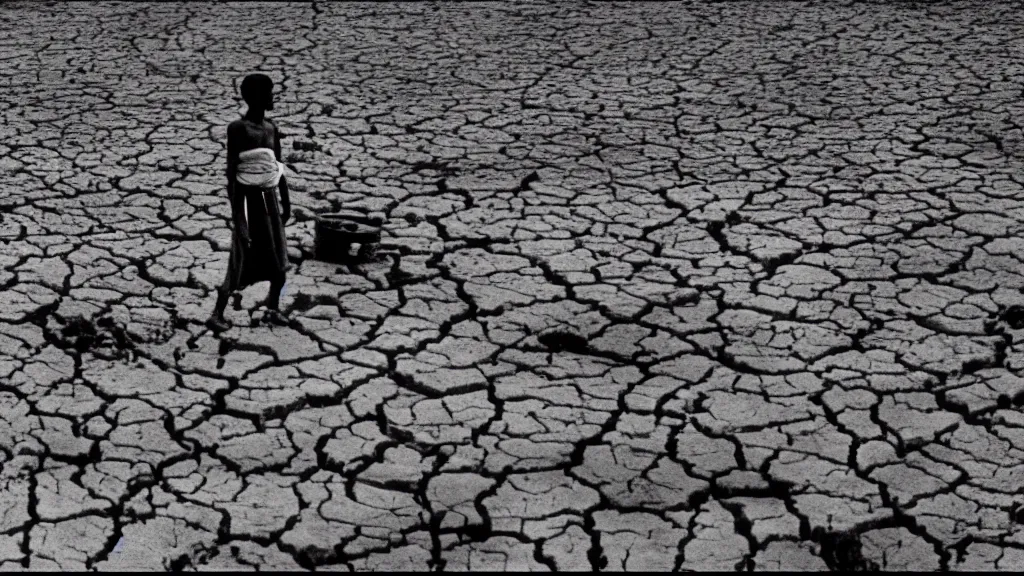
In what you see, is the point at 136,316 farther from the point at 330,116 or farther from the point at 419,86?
the point at 419,86

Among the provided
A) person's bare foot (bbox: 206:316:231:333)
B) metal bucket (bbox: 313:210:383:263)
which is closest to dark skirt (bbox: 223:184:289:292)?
person's bare foot (bbox: 206:316:231:333)

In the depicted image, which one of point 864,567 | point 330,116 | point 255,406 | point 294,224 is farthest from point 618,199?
point 864,567

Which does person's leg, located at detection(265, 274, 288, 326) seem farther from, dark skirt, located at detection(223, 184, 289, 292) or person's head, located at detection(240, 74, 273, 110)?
person's head, located at detection(240, 74, 273, 110)

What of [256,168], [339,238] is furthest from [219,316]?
[339,238]

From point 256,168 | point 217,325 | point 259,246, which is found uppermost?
point 256,168

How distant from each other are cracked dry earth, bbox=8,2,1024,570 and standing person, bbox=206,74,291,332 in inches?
11.3

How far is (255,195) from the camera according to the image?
4801 mm

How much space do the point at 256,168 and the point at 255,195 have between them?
0.11m

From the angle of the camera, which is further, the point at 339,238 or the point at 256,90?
the point at 339,238

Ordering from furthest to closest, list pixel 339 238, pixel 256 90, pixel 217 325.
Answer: pixel 339 238 → pixel 217 325 → pixel 256 90

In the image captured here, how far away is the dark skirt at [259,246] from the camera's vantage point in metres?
4.82

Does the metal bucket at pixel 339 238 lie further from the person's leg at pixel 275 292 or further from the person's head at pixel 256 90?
the person's head at pixel 256 90

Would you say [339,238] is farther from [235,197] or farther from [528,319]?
[528,319]

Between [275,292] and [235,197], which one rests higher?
[235,197]
